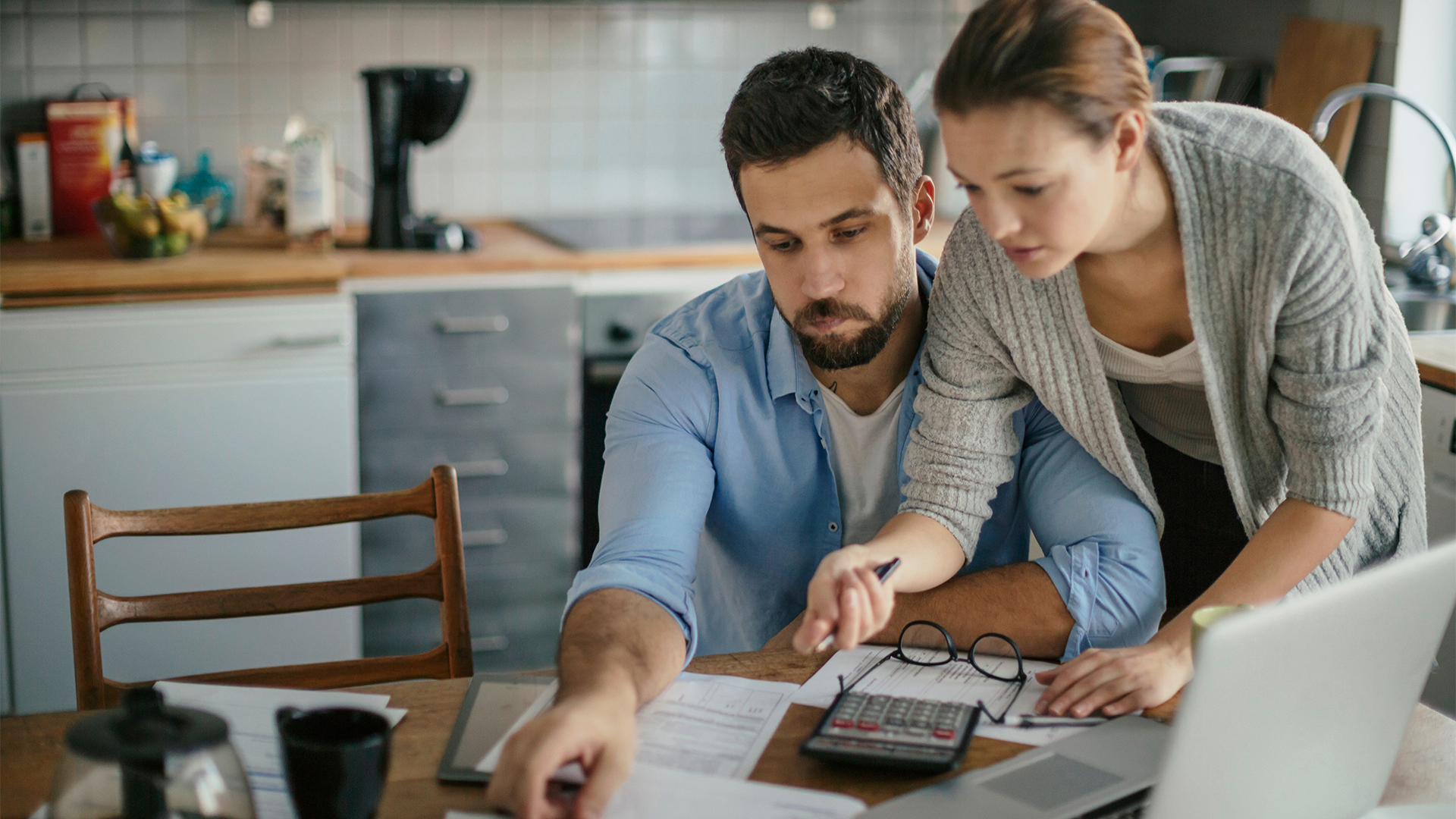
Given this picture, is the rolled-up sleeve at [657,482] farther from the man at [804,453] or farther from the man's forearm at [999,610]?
the man's forearm at [999,610]

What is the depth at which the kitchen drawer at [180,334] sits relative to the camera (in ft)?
7.97

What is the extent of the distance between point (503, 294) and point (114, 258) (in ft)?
2.50

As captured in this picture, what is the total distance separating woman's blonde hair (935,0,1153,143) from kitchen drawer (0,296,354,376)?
1709 millimetres

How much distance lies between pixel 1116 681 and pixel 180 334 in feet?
6.44

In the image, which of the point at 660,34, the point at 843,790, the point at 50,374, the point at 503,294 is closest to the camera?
the point at 843,790

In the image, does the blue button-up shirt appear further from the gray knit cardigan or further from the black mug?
the black mug

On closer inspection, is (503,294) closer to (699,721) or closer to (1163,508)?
(1163,508)

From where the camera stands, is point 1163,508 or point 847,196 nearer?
point 847,196

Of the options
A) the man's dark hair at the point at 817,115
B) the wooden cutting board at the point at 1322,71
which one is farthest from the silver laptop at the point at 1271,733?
the wooden cutting board at the point at 1322,71

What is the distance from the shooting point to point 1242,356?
135 centimetres

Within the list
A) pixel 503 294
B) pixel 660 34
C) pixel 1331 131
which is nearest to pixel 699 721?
pixel 503 294

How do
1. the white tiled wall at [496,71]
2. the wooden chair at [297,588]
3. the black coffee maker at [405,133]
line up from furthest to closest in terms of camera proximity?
1. the white tiled wall at [496,71]
2. the black coffee maker at [405,133]
3. the wooden chair at [297,588]

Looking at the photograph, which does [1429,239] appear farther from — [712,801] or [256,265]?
[256,265]

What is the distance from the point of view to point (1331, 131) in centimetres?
279
